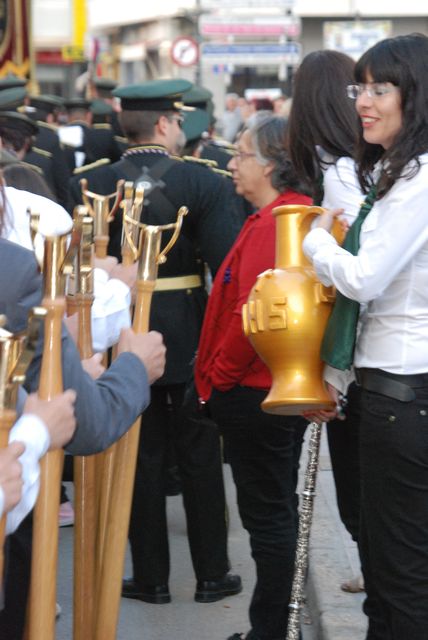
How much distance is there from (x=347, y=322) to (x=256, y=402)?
84cm

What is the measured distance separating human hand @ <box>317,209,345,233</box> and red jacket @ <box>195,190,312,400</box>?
18.5 inches

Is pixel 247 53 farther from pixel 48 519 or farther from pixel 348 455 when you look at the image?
pixel 48 519

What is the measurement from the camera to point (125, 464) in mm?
3496

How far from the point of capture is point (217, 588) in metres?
5.41

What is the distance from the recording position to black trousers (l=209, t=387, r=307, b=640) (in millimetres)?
4348

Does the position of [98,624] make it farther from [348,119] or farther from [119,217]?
[119,217]

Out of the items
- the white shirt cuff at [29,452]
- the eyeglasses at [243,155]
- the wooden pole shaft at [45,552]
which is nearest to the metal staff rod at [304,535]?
the eyeglasses at [243,155]

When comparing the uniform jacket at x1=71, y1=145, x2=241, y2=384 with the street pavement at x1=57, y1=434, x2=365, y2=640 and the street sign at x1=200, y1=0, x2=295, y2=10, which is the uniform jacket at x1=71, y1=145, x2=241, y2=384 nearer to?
A: the street pavement at x1=57, y1=434, x2=365, y2=640

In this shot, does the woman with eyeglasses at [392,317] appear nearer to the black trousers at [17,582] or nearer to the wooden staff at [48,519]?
the wooden staff at [48,519]

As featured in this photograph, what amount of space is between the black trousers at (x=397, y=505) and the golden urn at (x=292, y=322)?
23 centimetres

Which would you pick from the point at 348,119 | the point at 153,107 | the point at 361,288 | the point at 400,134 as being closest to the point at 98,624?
the point at 361,288

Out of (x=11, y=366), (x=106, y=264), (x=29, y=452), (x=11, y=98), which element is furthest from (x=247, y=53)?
(x=11, y=366)

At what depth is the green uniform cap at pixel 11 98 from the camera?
9.44 metres

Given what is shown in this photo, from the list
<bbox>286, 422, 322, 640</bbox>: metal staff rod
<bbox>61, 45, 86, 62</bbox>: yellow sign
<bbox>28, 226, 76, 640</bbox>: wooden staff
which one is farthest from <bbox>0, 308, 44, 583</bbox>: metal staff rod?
<bbox>61, 45, 86, 62</bbox>: yellow sign
